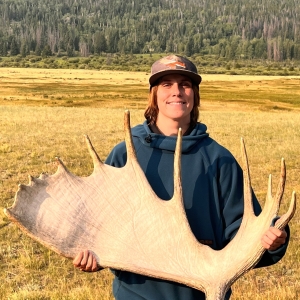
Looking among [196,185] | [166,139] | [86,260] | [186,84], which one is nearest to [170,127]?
[166,139]

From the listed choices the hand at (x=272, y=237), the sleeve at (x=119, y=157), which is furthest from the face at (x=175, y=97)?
the hand at (x=272, y=237)

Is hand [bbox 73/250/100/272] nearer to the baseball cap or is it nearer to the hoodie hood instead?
the hoodie hood

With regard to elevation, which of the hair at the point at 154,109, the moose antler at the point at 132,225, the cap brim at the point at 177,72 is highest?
the cap brim at the point at 177,72

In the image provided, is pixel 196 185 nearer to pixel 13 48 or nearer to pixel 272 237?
pixel 272 237

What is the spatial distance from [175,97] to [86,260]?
114 cm

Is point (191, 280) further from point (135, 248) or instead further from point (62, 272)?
point (62, 272)

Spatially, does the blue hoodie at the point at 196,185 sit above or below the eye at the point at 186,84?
below

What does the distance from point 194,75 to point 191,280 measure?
1298 millimetres

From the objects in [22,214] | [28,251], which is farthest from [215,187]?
[28,251]

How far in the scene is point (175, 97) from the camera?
3.31 m

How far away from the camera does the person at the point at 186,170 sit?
3119 mm

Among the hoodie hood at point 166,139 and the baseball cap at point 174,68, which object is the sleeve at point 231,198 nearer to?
the hoodie hood at point 166,139

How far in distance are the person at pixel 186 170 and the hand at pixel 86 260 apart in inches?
13.5

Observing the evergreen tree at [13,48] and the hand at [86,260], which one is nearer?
the hand at [86,260]
